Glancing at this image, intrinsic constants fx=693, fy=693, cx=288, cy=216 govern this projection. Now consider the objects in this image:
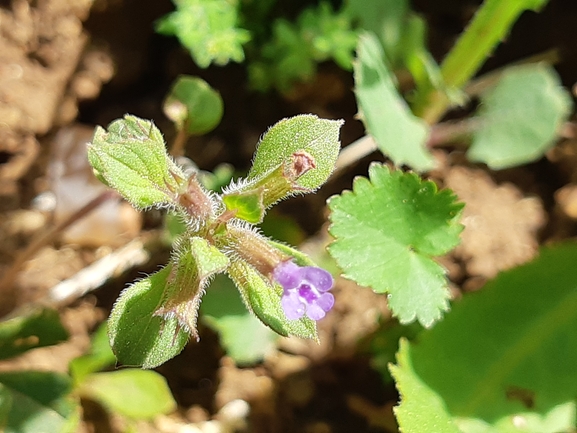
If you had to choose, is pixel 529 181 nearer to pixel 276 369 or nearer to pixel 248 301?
pixel 276 369

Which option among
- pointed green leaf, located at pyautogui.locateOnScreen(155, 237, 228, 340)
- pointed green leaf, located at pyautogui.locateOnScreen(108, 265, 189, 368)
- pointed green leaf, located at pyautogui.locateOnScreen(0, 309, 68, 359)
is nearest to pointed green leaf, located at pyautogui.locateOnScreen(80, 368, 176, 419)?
pointed green leaf, located at pyautogui.locateOnScreen(0, 309, 68, 359)

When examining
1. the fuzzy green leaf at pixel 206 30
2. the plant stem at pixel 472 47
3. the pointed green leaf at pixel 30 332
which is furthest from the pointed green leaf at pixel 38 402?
the plant stem at pixel 472 47

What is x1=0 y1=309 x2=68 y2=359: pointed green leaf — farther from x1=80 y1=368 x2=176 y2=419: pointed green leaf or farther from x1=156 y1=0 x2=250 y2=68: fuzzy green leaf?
x1=156 y1=0 x2=250 y2=68: fuzzy green leaf

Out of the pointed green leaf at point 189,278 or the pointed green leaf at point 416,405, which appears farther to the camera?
the pointed green leaf at point 416,405

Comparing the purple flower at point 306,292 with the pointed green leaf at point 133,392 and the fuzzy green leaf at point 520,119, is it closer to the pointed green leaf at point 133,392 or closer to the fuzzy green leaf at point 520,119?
the pointed green leaf at point 133,392

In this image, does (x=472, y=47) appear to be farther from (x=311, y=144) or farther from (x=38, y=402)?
(x=38, y=402)
